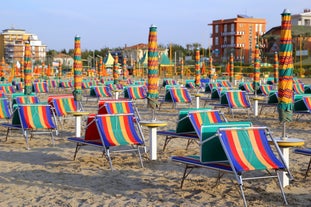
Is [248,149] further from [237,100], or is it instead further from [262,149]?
[237,100]

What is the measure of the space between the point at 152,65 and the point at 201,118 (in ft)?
4.40

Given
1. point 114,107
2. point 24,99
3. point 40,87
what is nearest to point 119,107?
point 114,107

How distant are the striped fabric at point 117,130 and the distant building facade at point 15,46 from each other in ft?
211

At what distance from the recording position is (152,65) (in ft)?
25.5

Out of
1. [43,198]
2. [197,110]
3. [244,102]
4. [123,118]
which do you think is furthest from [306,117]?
[43,198]

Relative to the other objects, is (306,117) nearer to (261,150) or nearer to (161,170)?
(161,170)

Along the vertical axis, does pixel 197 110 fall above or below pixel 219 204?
above

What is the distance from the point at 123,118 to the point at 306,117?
691 cm

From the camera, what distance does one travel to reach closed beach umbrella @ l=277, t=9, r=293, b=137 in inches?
217

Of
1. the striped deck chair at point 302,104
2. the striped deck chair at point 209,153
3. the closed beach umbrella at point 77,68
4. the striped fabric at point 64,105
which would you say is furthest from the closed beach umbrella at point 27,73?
the striped deck chair at point 209,153

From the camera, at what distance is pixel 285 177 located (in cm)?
542

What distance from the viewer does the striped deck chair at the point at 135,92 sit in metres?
14.9

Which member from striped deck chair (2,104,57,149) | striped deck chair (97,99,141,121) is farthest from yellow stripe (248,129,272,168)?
striped deck chair (97,99,141,121)

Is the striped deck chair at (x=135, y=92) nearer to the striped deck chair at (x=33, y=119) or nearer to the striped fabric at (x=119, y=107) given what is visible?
the striped fabric at (x=119, y=107)
